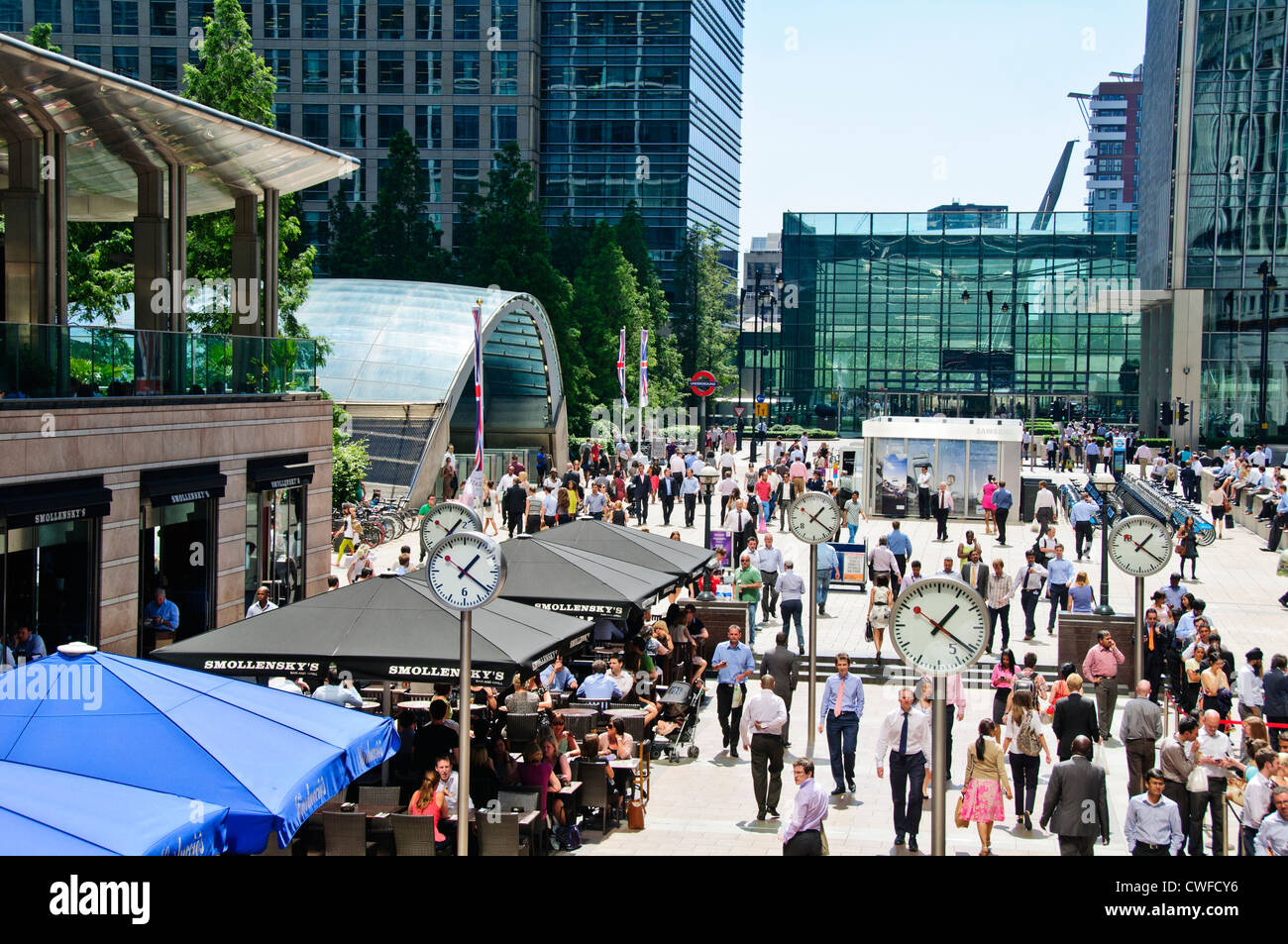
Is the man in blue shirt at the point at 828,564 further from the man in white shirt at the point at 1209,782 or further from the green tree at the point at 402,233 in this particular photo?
the green tree at the point at 402,233

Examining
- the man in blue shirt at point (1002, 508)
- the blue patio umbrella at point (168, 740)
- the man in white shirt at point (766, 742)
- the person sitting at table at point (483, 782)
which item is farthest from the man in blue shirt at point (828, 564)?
the blue patio umbrella at point (168, 740)

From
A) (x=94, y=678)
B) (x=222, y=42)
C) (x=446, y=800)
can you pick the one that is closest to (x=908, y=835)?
(x=446, y=800)

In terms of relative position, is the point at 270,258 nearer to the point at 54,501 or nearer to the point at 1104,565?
the point at 54,501

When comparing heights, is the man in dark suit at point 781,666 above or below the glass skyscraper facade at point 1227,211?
below

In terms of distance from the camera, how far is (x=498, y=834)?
35.2 ft

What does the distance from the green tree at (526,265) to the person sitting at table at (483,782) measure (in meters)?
43.6

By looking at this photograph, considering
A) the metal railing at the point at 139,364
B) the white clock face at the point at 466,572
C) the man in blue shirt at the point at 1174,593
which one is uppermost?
the metal railing at the point at 139,364

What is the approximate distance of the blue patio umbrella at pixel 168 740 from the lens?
7863 mm

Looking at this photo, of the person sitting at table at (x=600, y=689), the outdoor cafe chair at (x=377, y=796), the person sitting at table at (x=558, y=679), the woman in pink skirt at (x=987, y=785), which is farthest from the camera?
the person sitting at table at (x=558, y=679)

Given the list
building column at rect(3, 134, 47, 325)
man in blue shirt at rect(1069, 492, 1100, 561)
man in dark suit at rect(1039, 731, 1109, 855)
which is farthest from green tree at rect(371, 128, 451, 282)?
man in dark suit at rect(1039, 731, 1109, 855)

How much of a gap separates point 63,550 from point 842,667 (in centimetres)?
893

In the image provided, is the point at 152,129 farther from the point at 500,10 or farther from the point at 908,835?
the point at 500,10

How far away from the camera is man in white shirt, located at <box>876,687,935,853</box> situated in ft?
39.8

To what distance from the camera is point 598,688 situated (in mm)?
15641
